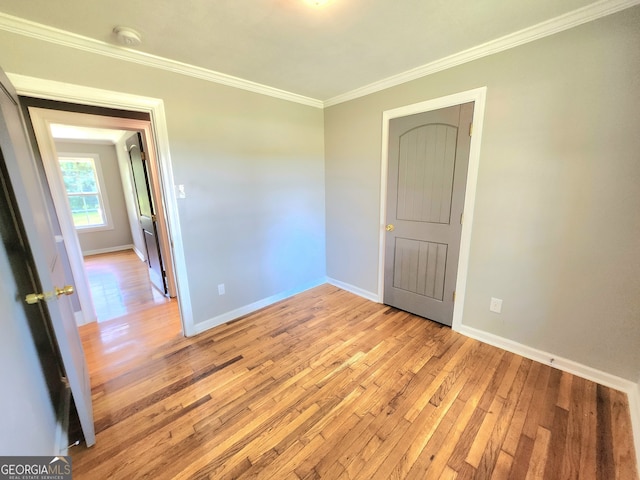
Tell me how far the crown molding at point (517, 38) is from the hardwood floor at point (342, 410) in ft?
7.60

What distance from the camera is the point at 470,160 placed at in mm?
2078

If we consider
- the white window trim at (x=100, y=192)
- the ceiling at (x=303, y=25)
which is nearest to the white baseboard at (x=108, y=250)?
the white window trim at (x=100, y=192)

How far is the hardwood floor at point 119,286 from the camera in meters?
3.05

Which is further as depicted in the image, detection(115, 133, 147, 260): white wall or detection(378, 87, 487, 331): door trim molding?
detection(115, 133, 147, 260): white wall

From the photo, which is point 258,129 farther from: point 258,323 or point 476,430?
point 476,430

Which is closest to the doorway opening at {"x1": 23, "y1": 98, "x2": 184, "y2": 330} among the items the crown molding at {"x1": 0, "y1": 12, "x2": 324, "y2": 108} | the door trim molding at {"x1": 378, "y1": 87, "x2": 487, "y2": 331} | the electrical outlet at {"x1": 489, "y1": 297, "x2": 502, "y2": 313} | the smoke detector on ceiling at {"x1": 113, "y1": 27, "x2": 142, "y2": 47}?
the crown molding at {"x1": 0, "y1": 12, "x2": 324, "y2": 108}

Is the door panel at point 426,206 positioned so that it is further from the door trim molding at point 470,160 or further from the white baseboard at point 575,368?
the white baseboard at point 575,368

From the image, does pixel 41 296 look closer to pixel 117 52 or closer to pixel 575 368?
pixel 117 52

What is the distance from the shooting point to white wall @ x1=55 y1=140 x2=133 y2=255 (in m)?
5.26

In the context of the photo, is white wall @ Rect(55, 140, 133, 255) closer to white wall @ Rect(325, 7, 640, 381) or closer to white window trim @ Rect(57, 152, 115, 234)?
white window trim @ Rect(57, 152, 115, 234)

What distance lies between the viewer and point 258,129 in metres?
2.60

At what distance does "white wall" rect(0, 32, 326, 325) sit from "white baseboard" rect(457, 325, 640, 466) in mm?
2026

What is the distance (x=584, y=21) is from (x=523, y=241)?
4.57 ft

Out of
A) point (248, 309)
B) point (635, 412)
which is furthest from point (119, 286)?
point (635, 412)
